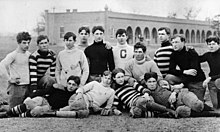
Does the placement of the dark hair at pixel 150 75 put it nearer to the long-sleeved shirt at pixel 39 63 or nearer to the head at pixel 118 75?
the head at pixel 118 75

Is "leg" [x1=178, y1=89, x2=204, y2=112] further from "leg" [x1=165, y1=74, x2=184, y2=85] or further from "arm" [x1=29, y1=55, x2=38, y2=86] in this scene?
"arm" [x1=29, y1=55, x2=38, y2=86]

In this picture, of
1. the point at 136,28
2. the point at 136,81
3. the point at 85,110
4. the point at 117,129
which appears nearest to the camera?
the point at 117,129

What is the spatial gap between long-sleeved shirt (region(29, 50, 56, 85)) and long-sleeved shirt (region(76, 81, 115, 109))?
625 millimetres

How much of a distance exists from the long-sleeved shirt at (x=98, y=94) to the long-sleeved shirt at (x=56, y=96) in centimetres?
17

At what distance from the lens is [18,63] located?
4445mm

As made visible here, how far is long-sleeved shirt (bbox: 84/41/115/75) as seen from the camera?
4629 millimetres

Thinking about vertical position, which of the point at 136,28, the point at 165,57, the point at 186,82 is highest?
the point at 136,28

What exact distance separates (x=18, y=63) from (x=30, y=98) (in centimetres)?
49

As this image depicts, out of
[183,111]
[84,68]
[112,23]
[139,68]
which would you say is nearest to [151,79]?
[139,68]

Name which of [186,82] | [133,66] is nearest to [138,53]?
[133,66]

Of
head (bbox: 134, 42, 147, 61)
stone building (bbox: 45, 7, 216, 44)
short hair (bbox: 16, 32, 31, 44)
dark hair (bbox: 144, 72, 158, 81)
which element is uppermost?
stone building (bbox: 45, 7, 216, 44)

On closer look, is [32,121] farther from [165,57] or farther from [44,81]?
[165,57]

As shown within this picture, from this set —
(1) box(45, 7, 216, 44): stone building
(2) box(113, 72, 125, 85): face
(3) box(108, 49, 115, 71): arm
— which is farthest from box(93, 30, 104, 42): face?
(1) box(45, 7, 216, 44): stone building

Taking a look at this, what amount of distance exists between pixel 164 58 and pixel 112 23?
939cm
